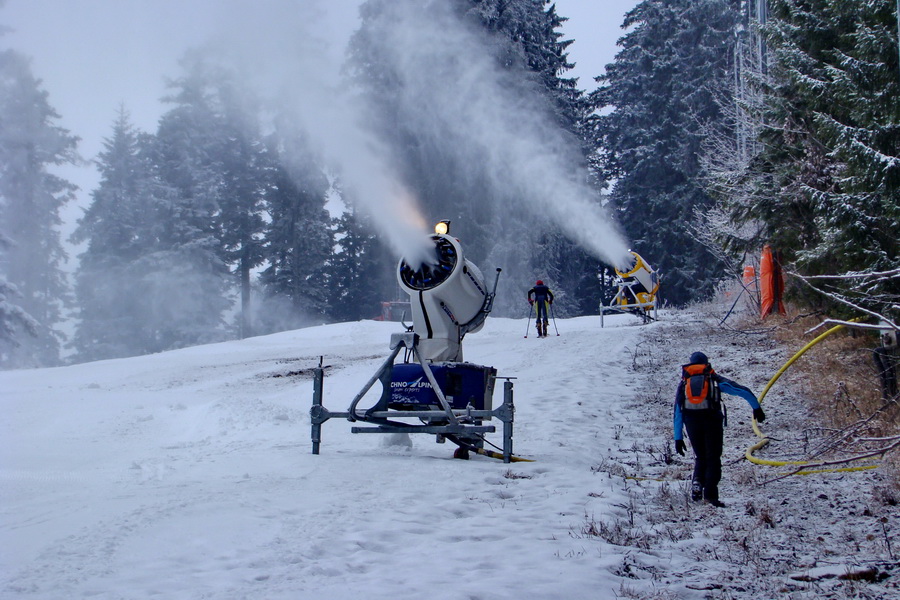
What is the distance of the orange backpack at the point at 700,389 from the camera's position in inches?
299

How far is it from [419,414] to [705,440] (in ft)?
9.86

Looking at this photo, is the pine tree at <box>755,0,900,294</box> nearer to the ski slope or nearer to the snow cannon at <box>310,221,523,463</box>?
the ski slope

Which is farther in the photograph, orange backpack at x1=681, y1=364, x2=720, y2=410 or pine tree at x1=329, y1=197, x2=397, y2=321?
pine tree at x1=329, y1=197, x2=397, y2=321

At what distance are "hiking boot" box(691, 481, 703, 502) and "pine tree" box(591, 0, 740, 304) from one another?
37515 mm

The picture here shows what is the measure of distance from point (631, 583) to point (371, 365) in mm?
14127

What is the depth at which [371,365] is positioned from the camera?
18.8 metres

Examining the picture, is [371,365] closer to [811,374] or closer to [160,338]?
[811,374]

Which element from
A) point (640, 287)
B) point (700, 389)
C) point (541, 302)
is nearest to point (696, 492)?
point (700, 389)

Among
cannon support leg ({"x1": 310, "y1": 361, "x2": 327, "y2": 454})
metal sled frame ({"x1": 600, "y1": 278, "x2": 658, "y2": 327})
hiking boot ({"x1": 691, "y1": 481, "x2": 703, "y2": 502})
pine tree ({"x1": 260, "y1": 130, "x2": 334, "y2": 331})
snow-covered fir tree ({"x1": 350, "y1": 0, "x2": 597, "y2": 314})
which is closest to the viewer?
hiking boot ({"x1": 691, "y1": 481, "x2": 703, "y2": 502})

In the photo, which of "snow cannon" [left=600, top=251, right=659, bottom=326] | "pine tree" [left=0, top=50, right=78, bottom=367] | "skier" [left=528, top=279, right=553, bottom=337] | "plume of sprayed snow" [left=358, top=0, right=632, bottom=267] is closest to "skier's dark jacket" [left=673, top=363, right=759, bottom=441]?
"skier" [left=528, top=279, right=553, bottom=337]

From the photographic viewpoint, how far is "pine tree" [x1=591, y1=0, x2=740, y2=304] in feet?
149

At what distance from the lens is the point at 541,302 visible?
2330 centimetres

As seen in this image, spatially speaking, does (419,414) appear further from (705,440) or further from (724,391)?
(724,391)

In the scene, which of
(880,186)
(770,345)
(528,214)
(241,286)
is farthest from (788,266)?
(241,286)
